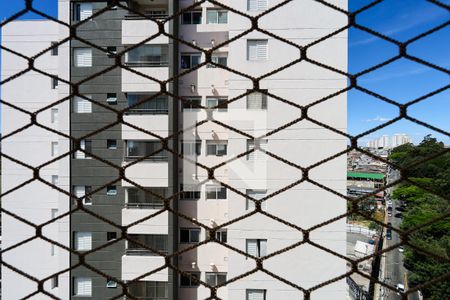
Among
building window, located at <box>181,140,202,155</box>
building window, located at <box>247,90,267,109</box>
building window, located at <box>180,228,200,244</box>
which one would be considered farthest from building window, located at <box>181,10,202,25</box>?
building window, located at <box>180,228,200,244</box>

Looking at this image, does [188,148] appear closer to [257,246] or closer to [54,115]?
[257,246]

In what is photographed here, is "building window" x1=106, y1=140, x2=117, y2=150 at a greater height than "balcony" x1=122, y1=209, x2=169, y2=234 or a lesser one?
greater

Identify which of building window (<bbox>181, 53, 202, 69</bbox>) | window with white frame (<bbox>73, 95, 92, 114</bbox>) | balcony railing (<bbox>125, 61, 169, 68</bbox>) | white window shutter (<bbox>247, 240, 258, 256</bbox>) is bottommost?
white window shutter (<bbox>247, 240, 258, 256</bbox>)

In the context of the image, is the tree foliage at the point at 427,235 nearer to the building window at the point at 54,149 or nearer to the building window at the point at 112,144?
the building window at the point at 112,144

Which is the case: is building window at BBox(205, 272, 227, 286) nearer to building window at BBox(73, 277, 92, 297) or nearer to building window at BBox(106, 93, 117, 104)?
building window at BBox(73, 277, 92, 297)

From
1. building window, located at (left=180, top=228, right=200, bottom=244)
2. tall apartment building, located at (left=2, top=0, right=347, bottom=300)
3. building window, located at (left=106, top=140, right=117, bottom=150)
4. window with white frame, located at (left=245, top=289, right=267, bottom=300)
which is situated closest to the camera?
tall apartment building, located at (left=2, top=0, right=347, bottom=300)

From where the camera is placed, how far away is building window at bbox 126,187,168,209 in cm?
299

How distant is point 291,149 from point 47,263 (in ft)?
10.4

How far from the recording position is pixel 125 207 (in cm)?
302

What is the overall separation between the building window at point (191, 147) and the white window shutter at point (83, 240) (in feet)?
4.38

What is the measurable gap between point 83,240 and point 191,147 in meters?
1.52

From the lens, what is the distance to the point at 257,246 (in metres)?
2.62

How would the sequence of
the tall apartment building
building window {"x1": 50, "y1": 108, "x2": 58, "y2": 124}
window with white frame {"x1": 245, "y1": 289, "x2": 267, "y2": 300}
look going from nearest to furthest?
1. the tall apartment building
2. window with white frame {"x1": 245, "y1": 289, "x2": 267, "y2": 300}
3. building window {"x1": 50, "y1": 108, "x2": 58, "y2": 124}

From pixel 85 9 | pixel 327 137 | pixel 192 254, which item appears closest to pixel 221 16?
pixel 85 9
